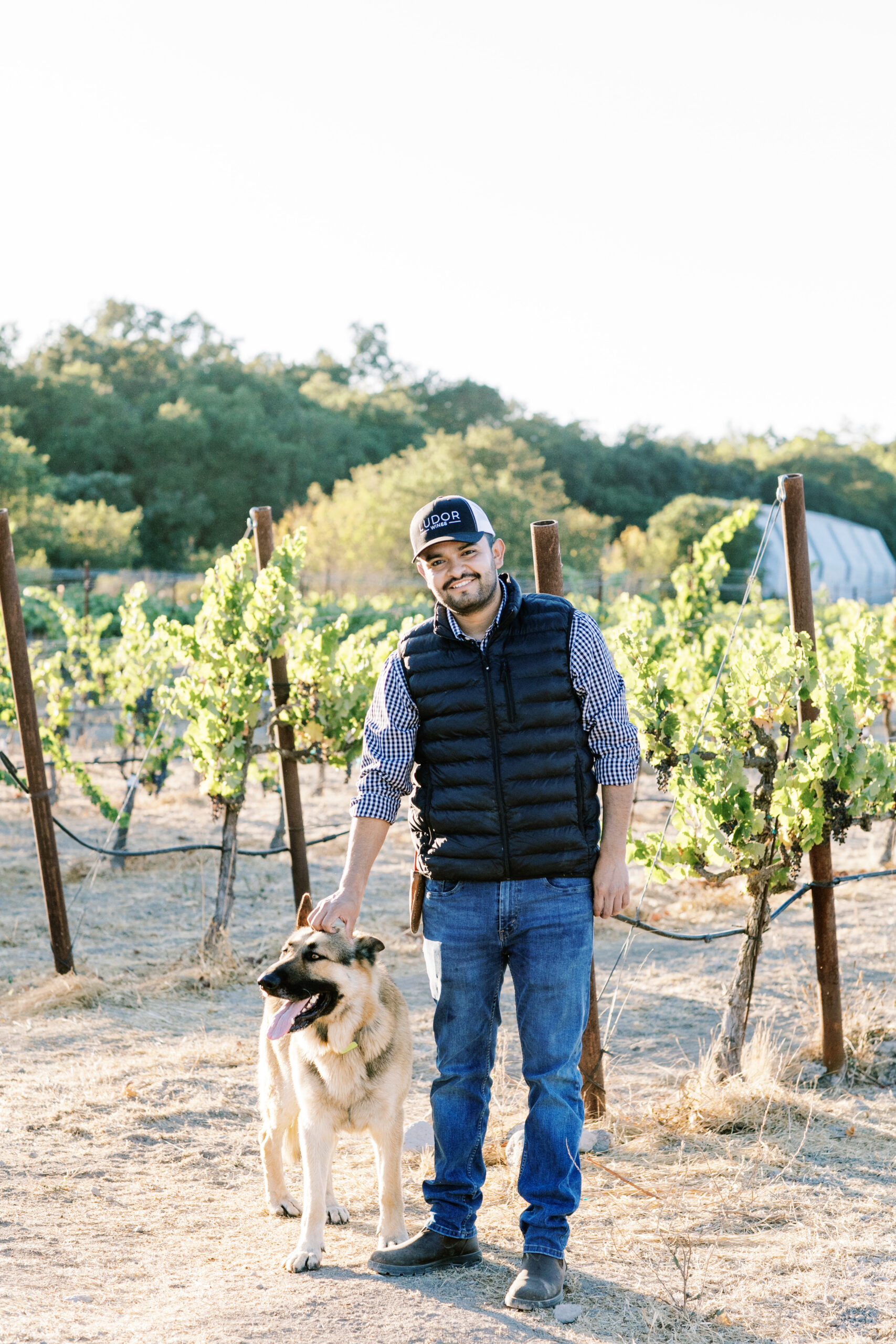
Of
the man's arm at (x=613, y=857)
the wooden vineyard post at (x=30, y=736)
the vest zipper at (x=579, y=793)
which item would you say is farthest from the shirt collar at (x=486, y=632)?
the wooden vineyard post at (x=30, y=736)

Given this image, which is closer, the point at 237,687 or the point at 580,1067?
the point at 580,1067

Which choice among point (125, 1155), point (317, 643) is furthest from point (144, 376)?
point (125, 1155)

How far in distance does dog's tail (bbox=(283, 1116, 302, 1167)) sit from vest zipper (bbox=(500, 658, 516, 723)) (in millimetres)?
1592

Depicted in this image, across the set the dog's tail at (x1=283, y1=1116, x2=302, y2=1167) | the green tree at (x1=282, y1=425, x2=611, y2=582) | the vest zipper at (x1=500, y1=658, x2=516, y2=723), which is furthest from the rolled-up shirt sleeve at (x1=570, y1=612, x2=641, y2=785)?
the green tree at (x1=282, y1=425, x2=611, y2=582)

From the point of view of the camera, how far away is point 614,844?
3.33 metres

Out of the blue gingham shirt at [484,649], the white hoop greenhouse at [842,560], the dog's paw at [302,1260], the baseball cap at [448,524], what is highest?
the white hoop greenhouse at [842,560]

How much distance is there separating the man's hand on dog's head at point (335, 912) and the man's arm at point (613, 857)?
0.70 metres

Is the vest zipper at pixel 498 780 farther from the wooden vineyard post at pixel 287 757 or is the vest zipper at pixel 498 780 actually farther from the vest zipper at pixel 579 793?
the wooden vineyard post at pixel 287 757

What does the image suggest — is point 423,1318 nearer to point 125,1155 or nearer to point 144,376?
point 125,1155

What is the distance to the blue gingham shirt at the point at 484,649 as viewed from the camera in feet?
10.9

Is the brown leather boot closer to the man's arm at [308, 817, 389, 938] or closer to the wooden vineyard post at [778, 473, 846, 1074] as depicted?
the man's arm at [308, 817, 389, 938]

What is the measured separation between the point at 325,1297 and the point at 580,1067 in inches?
67.1

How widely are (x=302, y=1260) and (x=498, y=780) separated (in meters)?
1.52

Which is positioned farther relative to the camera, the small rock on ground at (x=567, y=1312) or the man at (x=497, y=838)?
the man at (x=497, y=838)
